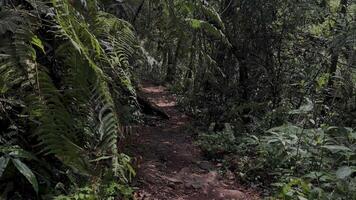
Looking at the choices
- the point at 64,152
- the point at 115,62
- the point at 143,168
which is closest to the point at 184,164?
the point at 143,168

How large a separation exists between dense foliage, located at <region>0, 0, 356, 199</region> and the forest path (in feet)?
0.91

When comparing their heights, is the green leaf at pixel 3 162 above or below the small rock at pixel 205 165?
above

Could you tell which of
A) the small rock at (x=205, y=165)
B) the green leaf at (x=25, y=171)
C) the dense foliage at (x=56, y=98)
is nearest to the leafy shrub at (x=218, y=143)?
the small rock at (x=205, y=165)

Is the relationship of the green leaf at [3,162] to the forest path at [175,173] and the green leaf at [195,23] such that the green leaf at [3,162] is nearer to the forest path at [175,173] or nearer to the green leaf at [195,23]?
the forest path at [175,173]

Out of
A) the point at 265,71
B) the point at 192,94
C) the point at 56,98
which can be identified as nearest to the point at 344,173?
the point at 56,98

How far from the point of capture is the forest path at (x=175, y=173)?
4.33 metres

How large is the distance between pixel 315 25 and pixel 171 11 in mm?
4797

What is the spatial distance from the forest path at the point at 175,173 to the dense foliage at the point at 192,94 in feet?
0.91

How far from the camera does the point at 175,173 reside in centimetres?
500

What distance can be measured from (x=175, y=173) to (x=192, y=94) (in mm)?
4104

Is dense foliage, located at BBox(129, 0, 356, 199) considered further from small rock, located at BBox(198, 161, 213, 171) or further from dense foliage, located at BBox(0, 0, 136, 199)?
dense foliage, located at BBox(0, 0, 136, 199)

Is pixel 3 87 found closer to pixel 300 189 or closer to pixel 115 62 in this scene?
pixel 115 62

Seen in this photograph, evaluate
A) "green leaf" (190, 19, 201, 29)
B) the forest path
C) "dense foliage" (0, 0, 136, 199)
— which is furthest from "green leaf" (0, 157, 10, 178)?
"green leaf" (190, 19, 201, 29)

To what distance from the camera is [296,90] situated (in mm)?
7559
